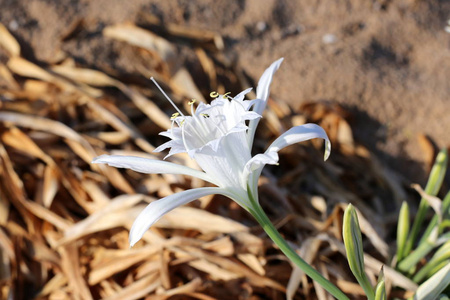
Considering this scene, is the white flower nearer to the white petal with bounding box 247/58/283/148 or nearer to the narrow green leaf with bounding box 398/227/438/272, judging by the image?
the white petal with bounding box 247/58/283/148

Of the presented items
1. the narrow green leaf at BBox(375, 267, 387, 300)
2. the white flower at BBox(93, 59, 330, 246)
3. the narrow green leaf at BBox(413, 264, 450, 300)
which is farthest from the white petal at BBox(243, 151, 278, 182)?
the narrow green leaf at BBox(413, 264, 450, 300)

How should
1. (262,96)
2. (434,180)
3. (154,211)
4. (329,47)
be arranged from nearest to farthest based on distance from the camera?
(154,211)
(262,96)
(434,180)
(329,47)

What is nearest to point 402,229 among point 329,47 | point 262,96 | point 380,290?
point 380,290

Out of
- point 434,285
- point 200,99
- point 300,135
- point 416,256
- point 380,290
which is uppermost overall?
point 300,135

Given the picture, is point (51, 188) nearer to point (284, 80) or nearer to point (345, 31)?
point (284, 80)

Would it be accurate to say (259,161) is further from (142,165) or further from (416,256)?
(416,256)

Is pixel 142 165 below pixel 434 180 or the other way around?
the other way around
